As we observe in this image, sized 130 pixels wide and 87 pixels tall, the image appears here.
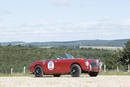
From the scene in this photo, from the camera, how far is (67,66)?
19.7 m

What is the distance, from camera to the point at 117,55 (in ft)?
209

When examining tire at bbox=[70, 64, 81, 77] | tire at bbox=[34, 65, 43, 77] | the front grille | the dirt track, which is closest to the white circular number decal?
tire at bbox=[34, 65, 43, 77]

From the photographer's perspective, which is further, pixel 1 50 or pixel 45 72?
pixel 1 50

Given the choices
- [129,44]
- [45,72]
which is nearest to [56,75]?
[45,72]

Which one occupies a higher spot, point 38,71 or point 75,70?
point 75,70

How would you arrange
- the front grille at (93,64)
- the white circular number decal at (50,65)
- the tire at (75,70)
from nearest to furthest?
the tire at (75,70) < the front grille at (93,64) < the white circular number decal at (50,65)

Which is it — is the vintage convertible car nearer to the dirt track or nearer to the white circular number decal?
the white circular number decal

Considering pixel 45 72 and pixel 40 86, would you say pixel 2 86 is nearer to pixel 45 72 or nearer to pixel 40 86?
pixel 40 86

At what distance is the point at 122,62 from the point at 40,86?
49.8 meters

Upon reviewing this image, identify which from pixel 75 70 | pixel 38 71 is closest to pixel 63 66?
Result: pixel 75 70

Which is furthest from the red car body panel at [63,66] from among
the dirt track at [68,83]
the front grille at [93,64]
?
the dirt track at [68,83]

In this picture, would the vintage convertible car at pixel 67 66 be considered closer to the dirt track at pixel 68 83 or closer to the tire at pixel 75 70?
the tire at pixel 75 70

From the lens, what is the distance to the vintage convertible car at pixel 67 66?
19.3m

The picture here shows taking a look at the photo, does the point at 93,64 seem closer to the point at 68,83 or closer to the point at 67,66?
the point at 67,66
